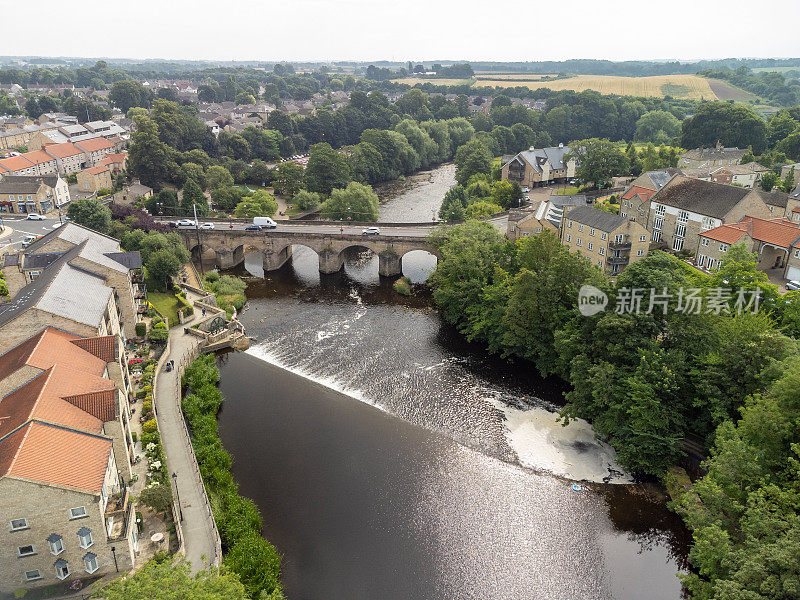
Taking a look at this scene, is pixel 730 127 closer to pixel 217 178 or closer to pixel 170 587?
pixel 217 178

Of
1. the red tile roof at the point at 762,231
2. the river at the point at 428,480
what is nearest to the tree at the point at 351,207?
the river at the point at 428,480

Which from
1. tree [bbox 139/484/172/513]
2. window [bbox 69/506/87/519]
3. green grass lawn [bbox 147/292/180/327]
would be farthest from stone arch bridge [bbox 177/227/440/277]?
window [bbox 69/506/87/519]

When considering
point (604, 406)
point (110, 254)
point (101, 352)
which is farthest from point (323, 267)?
point (604, 406)

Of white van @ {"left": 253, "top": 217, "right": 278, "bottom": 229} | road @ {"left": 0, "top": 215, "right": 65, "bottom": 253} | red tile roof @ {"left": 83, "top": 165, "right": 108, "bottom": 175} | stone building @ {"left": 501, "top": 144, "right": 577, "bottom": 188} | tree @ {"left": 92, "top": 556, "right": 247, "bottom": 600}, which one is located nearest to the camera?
tree @ {"left": 92, "top": 556, "right": 247, "bottom": 600}

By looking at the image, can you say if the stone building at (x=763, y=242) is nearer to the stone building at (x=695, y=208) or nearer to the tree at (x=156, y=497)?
the stone building at (x=695, y=208)

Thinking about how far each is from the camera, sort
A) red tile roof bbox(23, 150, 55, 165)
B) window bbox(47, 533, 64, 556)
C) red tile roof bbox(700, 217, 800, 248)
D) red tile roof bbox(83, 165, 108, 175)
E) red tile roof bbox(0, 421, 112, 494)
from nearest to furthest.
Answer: red tile roof bbox(0, 421, 112, 494) < window bbox(47, 533, 64, 556) < red tile roof bbox(700, 217, 800, 248) < red tile roof bbox(83, 165, 108, 175) < red tile roof bbox(23, 150, 55, 165)

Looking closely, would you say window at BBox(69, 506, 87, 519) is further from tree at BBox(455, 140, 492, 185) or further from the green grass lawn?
tree at BBox(455, 140, 492, 185)
